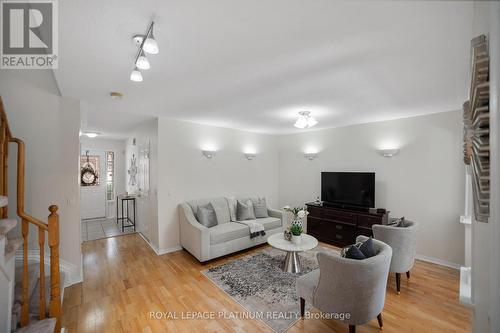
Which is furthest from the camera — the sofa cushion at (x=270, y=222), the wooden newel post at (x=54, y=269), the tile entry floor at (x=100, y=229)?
the tile entry floor at (x=100, y=229)

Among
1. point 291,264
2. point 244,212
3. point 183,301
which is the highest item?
point 244,212

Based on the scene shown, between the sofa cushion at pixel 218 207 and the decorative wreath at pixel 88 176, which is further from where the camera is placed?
the decorative wreath at pixel 88 176

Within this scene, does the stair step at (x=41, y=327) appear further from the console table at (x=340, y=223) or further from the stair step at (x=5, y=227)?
the console table at (x=340, y=223)

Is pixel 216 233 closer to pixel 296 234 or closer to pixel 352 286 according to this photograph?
pixel 296 234

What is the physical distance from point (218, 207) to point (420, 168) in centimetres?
365

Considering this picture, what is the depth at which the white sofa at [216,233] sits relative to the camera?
11.0 feet

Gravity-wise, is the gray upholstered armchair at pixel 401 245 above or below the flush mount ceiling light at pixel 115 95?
below

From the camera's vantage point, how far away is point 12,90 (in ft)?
8.04

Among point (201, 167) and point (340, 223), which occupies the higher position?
point (201, 167)

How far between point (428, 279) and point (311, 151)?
9.98 feet

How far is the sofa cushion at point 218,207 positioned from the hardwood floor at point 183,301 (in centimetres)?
78

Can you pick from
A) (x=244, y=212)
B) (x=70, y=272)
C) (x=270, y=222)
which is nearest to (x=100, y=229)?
(x=70, y=272)

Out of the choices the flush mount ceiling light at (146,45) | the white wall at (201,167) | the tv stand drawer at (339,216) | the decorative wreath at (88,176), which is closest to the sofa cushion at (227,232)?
the white wall at (201,167)

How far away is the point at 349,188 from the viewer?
13.6 ft
